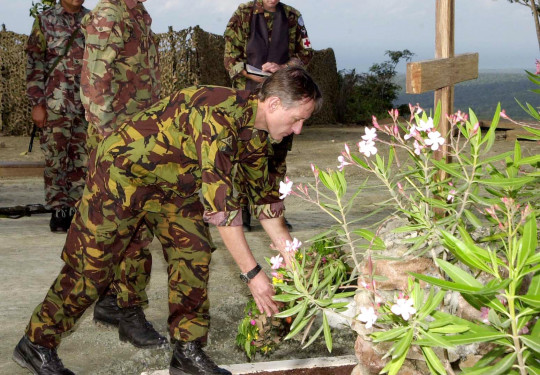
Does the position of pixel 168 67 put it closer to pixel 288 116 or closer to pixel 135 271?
pixel 135 271

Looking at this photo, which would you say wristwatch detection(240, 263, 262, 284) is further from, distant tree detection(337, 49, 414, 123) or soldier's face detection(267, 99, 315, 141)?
distant tree detection(337, 49, 414, 123)

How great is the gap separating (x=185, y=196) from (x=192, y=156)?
394 millimetres

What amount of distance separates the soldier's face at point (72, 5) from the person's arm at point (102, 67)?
237 cm

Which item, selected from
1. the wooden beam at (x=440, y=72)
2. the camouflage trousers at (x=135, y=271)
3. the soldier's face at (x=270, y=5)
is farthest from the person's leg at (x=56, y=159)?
the wooden beam at (x=440, y=72)

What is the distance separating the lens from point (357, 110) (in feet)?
72.4

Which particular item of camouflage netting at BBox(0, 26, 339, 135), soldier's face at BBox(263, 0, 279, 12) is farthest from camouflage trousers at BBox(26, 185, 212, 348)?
camouflage netting at BBox(0, 26, 339, 135)

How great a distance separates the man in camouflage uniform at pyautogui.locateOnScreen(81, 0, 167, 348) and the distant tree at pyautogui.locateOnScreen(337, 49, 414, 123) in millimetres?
17112

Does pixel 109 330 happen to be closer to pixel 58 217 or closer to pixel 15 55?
pixel 58 217

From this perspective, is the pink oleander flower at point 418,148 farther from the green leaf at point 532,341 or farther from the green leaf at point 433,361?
the green leaf at point 532,341

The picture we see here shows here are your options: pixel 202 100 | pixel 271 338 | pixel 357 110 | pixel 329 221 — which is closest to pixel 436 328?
pixel 202 100

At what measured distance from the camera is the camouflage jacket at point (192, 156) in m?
3.21

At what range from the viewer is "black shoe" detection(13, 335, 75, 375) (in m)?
3.99

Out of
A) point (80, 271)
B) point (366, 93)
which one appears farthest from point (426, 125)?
point (366, 93)

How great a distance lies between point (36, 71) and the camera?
6867mm
